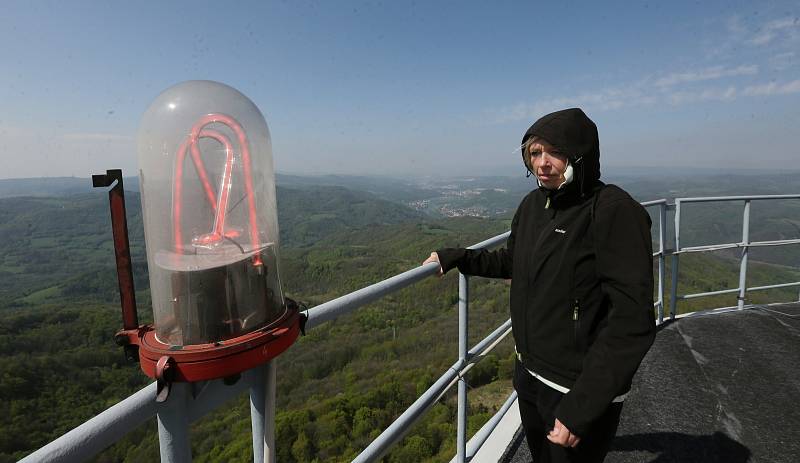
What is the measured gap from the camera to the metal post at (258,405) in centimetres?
105

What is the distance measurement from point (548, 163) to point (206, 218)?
3.95ft

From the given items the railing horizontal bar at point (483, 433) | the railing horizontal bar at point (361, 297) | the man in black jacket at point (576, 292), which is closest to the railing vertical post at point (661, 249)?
the railing horizontal bar at point (483, 433)

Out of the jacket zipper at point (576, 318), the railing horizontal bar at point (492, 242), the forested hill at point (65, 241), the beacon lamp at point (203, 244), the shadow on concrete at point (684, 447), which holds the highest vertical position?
the beacon lamp at point (203, 244)

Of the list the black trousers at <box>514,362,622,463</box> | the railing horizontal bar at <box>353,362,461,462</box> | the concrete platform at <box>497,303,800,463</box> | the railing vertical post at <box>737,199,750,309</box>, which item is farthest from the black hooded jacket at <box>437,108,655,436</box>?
the railing vertical post at <box>737,199,750,309</box>

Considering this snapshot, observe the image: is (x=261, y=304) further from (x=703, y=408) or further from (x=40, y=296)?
(x=40, y=296)

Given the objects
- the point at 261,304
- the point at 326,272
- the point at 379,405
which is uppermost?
the point at 261,304

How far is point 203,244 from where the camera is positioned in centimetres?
99

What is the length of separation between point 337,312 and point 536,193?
1054 millimetres

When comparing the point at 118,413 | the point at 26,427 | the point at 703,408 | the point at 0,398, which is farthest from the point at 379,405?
the point at 0,398

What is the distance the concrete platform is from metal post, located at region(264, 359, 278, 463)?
1947mm

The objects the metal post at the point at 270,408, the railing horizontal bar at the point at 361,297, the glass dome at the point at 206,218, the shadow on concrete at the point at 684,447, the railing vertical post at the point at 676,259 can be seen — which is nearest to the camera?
the glass dome at the point at 206,218

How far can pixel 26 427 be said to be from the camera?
33.4m

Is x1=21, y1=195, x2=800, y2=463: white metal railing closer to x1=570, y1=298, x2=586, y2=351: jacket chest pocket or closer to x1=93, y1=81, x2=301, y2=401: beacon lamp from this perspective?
x1=93, y1=81, x2=301, y2=401: beacon lamp

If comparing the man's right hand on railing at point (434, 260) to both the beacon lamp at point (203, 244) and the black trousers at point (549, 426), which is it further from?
the beacon lamp at point (203, 244)
